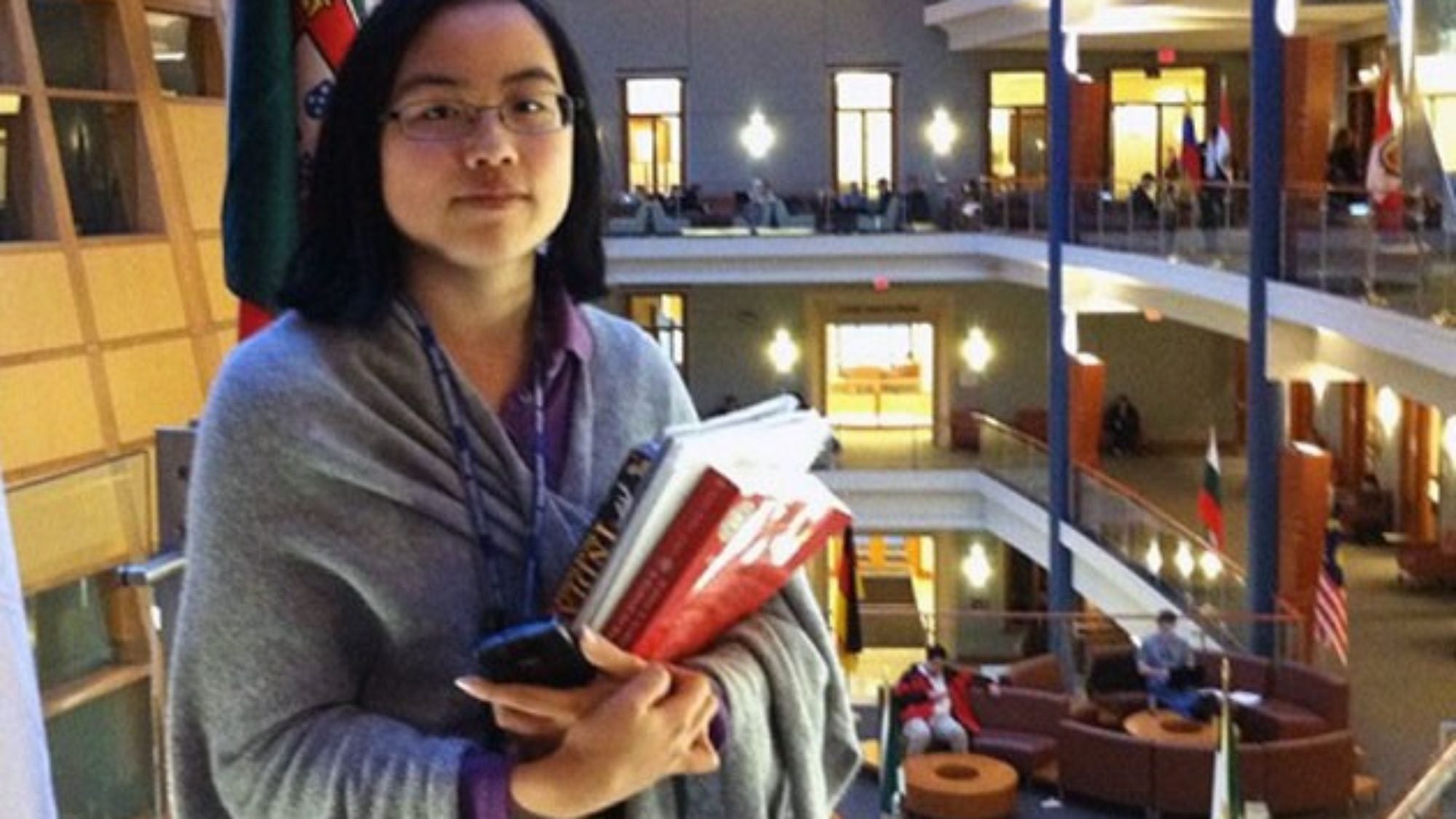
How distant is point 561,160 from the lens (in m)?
1.92

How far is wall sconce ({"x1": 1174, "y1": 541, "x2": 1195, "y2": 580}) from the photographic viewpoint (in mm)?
16594

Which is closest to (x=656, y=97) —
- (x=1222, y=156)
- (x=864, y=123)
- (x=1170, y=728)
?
(x=864, y=123)

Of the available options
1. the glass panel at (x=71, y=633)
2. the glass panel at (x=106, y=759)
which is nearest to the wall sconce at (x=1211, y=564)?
the glass panel at (x=71, y=633)

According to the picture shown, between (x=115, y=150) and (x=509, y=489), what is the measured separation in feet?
38.3

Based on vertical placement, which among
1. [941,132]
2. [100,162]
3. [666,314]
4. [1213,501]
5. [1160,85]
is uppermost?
[1160,85]

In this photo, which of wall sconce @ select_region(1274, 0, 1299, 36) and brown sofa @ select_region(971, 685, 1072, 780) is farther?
wall sconce @ select_region(1274, 0, 1299, 36)

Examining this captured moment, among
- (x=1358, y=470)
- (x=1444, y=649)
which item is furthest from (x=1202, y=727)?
(x=1358, y=470)

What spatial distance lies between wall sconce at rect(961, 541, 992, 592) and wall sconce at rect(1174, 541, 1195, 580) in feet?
29.8

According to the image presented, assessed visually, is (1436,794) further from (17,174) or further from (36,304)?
(17,174)

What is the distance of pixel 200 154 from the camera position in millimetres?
13391

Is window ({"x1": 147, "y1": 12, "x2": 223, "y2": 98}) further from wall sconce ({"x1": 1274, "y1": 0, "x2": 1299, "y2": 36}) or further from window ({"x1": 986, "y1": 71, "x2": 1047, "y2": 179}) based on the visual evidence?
window ({"x1": 986, "y1": 71, "x2": 1047, "y2": 179})

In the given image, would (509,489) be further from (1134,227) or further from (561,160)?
(1134,227)

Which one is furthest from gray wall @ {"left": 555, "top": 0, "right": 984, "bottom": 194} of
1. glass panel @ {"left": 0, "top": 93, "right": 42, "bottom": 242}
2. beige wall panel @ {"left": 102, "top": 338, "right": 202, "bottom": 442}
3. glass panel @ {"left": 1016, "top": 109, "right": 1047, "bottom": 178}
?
glass panel @ {"left": 0, "top": 93, "right": 42, "bottom": 242}

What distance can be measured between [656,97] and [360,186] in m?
26.2
